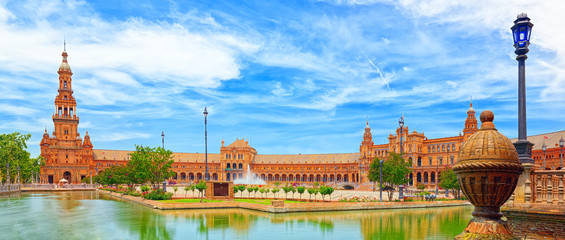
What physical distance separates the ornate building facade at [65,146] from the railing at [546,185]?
4704 inches

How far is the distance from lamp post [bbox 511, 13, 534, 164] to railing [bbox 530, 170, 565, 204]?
58 cm

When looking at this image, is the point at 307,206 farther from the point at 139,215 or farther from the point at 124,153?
the point at 124,153

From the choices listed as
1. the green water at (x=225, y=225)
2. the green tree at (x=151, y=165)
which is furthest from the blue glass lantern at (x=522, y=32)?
the green tree at (x=151, y=165)

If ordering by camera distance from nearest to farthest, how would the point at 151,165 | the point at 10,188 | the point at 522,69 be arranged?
the point at 522,69 < the point at 151,165 < the point at 10,188

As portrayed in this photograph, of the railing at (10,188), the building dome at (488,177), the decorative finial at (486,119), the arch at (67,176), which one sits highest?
the decorative finial at (486,119)

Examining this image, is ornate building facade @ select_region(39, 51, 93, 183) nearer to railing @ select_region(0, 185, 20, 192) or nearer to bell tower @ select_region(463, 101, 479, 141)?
railing @ select_region(0, 185, 20, 192)

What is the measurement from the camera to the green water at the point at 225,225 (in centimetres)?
2328

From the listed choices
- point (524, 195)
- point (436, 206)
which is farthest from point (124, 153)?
point (524, 195)

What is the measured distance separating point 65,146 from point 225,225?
103 m

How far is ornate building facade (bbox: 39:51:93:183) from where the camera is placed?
108688 mm

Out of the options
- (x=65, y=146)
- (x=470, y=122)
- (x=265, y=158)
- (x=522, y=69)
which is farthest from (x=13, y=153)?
(x=470, y=122)

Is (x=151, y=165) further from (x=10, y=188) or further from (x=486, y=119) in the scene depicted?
(x=486, y=119)

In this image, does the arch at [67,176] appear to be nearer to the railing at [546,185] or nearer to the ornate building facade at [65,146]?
the ornate building facade at [65,146]

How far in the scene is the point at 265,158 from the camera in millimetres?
136375
